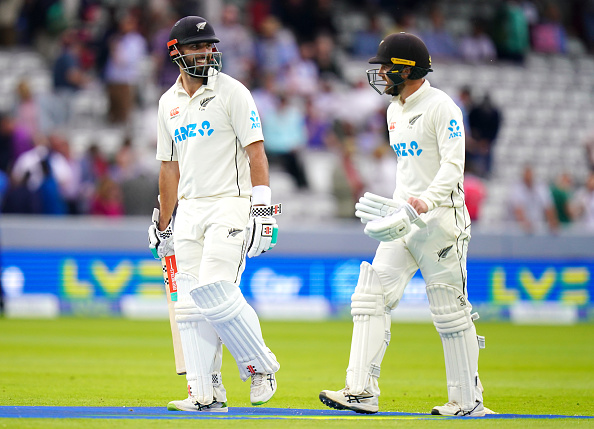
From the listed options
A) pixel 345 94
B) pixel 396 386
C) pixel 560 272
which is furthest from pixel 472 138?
pixel 396 386

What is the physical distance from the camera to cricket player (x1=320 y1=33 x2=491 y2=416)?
689 centimetres

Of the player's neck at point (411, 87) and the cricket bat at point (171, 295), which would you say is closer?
the player's neck at point (411, 87)

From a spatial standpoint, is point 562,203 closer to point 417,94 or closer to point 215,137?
point 417,94

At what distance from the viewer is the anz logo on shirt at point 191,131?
680 centimetres

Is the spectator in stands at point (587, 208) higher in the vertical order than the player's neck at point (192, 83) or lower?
lower

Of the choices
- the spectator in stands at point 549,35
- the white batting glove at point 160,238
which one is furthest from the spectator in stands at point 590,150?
→ the white batting glove at point 160,238

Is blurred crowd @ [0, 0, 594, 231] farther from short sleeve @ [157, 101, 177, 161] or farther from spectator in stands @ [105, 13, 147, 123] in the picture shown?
short sleeve @ [157, 101, 177, 161]

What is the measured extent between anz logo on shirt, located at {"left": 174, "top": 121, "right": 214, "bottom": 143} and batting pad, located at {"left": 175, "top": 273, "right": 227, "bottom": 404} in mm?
908

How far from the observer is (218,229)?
6.67 m

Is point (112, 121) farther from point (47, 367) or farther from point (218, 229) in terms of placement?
point (218, 229)

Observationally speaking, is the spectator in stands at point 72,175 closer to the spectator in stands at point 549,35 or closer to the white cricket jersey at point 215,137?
the white cricket jersey at point 215,137

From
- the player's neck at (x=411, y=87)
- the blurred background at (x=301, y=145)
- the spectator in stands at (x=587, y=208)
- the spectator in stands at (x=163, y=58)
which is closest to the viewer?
the player's neck at (x=411, y=87)

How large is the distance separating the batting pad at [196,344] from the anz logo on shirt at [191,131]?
91 cm

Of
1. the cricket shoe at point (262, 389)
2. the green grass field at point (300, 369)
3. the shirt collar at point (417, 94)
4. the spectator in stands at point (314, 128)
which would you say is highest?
the spectator in stands at point (314, 128)
